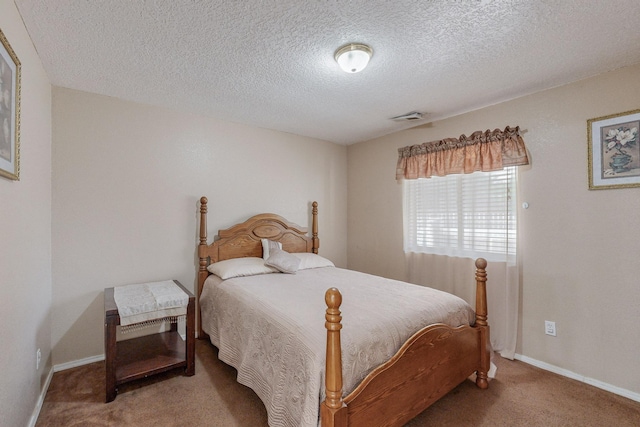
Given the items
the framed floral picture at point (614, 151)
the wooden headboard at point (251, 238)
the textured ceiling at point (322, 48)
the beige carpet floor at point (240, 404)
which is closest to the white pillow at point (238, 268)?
the wooden headboard at point (251, 238)

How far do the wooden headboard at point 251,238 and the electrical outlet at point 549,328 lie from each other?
2530 mm

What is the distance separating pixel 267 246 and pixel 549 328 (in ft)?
9.21

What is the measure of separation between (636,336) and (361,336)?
2139mm

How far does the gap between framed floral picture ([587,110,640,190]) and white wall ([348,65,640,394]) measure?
5 cm

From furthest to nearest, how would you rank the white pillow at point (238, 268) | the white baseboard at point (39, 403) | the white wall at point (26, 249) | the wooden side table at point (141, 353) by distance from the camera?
the white pillow at point (238, 268) → the wooden side table at point (141, 353) → the white baseboard at point (39, 403) → the white wall at point (26, 249)

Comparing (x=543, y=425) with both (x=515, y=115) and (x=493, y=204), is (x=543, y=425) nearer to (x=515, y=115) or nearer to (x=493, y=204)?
(x=493, y=204)

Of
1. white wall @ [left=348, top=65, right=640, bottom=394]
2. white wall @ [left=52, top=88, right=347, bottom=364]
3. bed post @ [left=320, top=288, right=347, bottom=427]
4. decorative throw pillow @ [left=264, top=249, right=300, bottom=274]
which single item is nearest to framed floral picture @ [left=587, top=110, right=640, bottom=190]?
white wall @ [left=348, top=65, right=640, bottom=394]

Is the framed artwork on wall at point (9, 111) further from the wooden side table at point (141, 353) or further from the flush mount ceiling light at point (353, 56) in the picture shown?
the flush mount ceiling light at point (353, 56)

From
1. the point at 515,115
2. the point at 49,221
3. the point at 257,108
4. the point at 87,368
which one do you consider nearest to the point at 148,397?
the point at 87,368

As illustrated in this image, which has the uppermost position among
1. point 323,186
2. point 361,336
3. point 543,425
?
point 323,186

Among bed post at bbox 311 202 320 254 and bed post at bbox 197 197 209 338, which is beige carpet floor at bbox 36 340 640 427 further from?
bed post at bbox 311 202 320 254

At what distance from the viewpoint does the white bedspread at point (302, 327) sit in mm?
1521

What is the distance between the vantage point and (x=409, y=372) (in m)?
1.69

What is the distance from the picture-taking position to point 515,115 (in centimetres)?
272
